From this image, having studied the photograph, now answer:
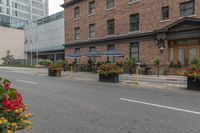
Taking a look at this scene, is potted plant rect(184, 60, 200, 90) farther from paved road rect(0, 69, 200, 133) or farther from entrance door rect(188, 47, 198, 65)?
entrance door rect(188, 47, 198, 65)

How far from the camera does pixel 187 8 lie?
19.8 meters

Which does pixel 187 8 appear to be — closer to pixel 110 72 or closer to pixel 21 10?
pixel 110 72

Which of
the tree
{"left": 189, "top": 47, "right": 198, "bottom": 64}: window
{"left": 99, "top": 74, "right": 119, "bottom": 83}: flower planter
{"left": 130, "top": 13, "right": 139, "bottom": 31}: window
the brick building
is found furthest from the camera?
the tree

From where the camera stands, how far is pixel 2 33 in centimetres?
6266

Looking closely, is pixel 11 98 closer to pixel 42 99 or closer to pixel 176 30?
pixel 42 99

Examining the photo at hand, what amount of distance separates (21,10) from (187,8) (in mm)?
91265

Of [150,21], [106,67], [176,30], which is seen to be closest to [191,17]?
[176,30]

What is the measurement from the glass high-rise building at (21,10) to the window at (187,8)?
72.3 metres

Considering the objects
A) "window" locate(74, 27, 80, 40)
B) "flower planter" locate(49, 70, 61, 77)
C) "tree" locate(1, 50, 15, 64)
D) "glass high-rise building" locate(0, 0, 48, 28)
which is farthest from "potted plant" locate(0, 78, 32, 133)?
"glass high-rise building" locate(0, 0, 48, 28)

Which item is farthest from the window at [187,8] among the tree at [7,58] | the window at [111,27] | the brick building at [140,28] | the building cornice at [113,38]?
the tree at [7,58]

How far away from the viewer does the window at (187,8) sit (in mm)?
19478

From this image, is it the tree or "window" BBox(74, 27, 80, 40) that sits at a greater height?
"window" BBox(74, 27, 80, 40)

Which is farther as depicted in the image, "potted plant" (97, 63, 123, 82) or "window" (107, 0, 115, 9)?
"window" (107, 0, 115, 9)

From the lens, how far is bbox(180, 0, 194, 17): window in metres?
19.5
